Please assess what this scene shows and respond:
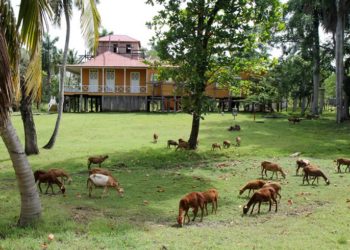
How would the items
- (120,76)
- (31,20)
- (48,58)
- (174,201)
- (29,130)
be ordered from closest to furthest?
(31,20) → (174,201) → (29,130) → (120,76) → (48,58)

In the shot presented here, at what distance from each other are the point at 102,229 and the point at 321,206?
622cm

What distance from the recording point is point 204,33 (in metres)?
24.6

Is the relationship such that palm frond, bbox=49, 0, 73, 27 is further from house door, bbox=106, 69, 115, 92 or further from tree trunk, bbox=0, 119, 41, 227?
house door, bbox=106, 69, 115, 92

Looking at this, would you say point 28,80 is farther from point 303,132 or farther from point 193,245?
point 303,132

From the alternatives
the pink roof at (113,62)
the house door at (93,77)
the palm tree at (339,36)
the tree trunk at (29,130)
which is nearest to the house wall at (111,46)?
the pink roof at (113,62)

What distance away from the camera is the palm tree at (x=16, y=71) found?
8.24 meters

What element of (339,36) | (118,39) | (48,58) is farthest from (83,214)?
(48,58)

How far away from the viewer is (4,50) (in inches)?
307

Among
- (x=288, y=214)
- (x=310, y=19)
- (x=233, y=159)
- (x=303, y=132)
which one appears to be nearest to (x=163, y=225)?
(x=288, y=214)

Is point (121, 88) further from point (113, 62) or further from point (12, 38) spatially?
point (12, 38)

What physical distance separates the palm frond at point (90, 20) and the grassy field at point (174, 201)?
4281mm

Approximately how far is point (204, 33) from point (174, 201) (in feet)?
42.6

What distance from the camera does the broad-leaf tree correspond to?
77.4 ft

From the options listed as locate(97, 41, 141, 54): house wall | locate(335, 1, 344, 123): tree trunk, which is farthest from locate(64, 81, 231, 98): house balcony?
locate(335, 1, 344, 123): tree trunk
